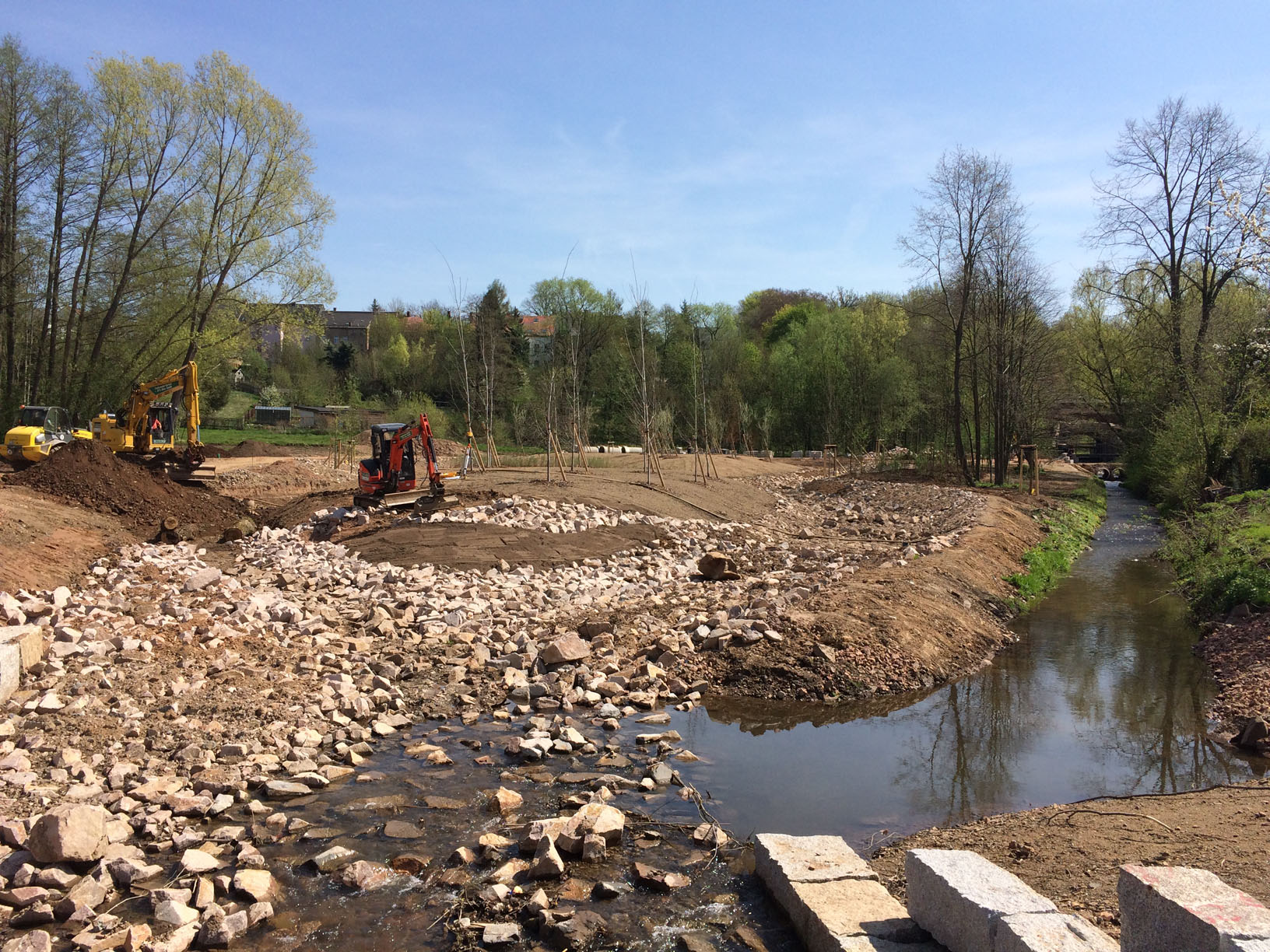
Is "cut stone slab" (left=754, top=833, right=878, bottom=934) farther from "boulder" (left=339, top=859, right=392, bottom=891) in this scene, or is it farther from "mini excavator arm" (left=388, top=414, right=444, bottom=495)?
"mini excavator arm" (left=388, top=414, right=444, bottom=495)

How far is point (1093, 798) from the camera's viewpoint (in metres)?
5.70

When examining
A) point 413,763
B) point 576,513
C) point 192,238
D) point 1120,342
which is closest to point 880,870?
point 413,763

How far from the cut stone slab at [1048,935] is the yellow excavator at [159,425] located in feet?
69.5

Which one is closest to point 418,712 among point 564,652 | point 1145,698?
point 564,652

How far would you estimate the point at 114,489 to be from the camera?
52.1ft

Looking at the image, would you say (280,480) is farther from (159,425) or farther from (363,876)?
(363,876)

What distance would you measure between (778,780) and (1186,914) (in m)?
3.66

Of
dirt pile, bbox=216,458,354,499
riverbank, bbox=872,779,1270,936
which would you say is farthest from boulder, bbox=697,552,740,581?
dirt pile, bbox=216,458,354,499

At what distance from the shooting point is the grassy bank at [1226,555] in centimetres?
1035

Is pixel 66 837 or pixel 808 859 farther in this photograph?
pixel 66 837

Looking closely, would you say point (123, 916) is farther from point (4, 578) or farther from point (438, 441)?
point (438, 441)

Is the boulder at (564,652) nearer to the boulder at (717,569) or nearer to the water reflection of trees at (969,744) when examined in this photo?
the water reflection of trees at (969,744)

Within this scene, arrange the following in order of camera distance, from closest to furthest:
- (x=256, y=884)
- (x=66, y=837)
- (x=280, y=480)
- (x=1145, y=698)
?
(x=256, y=884), (x=66, y=837), (x=1145, y=698), (x=280, y=480)

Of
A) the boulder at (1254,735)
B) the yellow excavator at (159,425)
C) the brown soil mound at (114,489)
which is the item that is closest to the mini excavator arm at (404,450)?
the brown soil mound at (114,489)
